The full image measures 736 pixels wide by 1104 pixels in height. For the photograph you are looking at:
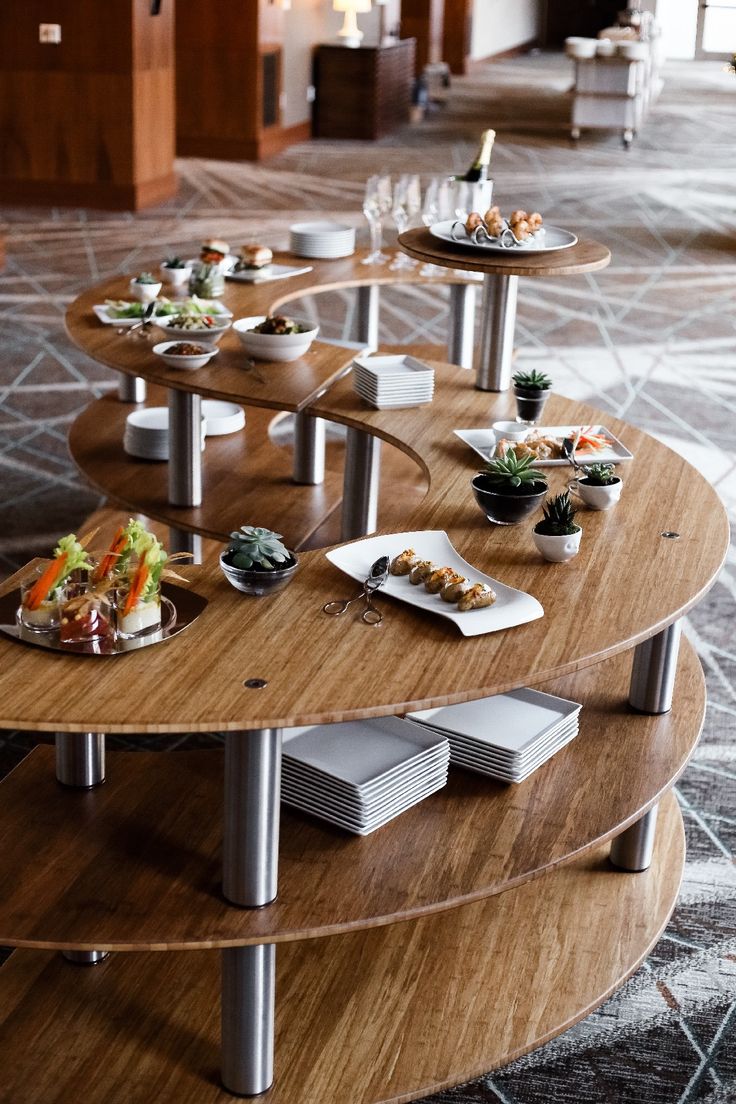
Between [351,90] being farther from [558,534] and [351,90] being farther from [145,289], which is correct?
[558,534]

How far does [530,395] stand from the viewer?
315 cm

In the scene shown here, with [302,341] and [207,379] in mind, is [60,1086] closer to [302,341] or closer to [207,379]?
[207,379]

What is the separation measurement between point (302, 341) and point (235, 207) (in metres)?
6.57

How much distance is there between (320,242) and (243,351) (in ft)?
3.45

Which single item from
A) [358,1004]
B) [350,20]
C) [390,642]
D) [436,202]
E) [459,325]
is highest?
[350,20]

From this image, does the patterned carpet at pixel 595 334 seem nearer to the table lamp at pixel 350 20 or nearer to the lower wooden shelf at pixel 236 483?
the lower wooden shelf at pixel 236 483

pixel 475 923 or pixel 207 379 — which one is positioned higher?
pixel 207 379

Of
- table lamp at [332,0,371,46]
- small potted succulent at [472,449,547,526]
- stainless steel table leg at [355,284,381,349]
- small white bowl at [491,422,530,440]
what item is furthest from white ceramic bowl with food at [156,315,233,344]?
table lamp at [332,0,371,46]

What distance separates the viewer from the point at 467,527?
2570 mm

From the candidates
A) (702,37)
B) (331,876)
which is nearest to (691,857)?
(331,876)

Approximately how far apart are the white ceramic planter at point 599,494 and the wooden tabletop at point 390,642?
0.02 meters

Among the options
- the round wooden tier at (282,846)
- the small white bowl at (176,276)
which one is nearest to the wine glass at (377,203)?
the small white bowl at (176,276)

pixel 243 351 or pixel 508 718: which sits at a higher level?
pixel 243 351

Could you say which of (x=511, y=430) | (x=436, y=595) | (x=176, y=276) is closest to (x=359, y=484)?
(x=511, y=430)
